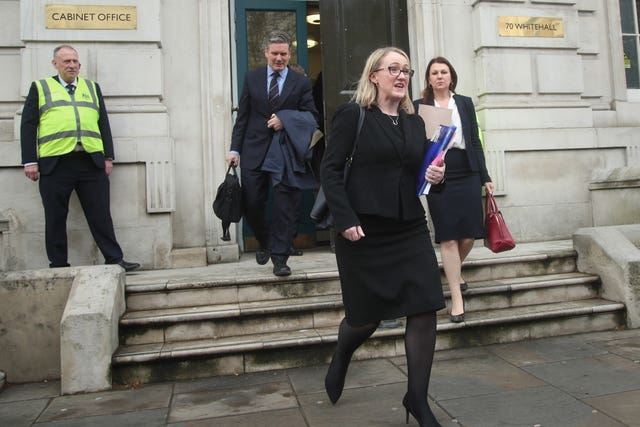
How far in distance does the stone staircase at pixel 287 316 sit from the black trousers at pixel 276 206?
0.31 metres

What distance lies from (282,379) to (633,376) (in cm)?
227

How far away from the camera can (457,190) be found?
4348 mm

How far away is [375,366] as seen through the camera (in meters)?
3.97

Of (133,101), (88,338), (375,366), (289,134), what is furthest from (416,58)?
(88,338)

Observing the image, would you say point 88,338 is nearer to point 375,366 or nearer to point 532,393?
point 375,366

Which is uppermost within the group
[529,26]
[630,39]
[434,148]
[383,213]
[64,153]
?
[630,39]

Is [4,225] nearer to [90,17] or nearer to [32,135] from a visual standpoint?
[32,135]

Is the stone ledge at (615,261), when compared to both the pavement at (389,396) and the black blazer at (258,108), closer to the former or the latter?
the pavement at (389,396)

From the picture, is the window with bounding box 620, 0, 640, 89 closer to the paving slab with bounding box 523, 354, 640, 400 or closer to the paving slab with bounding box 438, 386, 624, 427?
the paving slab with bounding box 523, 354, 640, 400

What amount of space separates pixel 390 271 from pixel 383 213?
0.31 metres

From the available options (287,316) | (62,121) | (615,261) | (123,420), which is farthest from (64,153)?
(615,261)

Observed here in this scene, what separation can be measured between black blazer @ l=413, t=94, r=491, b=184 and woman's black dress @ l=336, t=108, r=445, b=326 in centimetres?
154

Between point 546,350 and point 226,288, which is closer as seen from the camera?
point 546,350

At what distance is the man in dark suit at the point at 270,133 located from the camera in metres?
4.67
